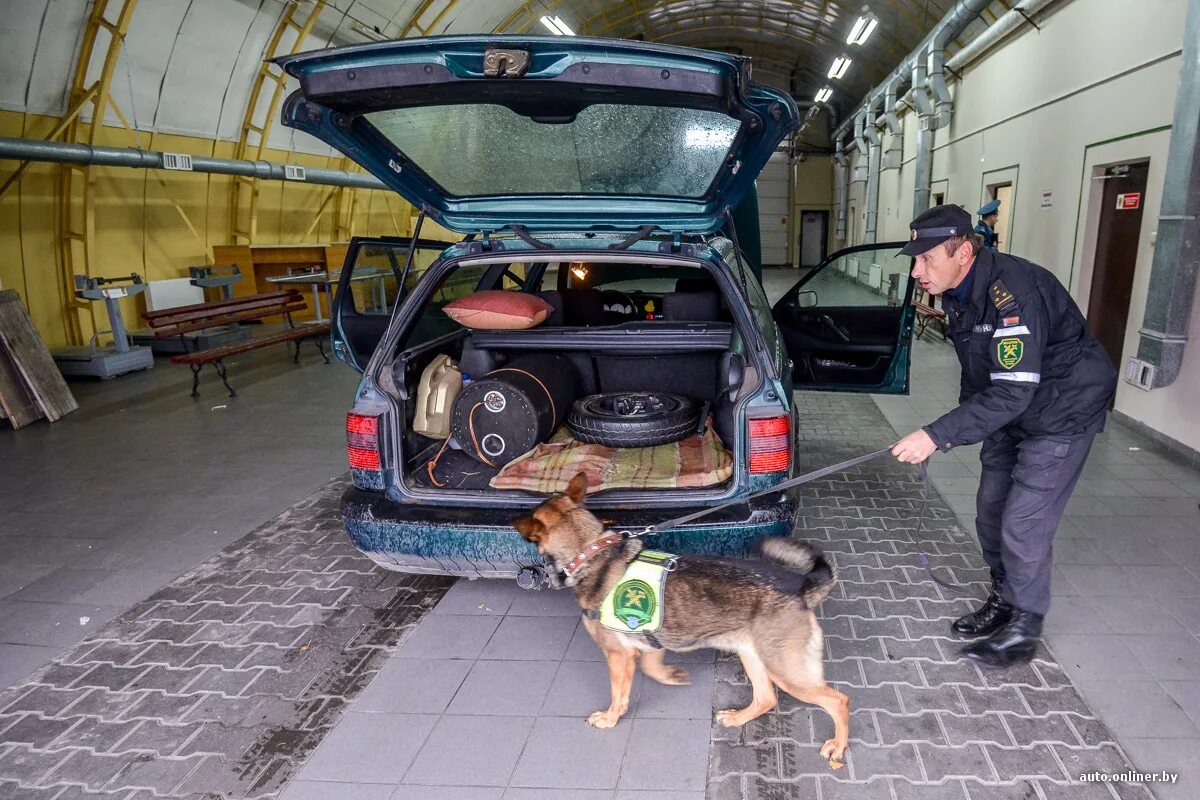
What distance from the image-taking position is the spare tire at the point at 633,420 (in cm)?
343

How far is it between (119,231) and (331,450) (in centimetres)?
707

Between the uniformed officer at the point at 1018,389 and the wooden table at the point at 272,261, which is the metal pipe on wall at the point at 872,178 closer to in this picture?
the wooden table at the point at 272,261

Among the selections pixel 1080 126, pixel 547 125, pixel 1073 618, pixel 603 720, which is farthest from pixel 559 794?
pixel 1080 126

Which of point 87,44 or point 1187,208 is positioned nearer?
point 1187,208

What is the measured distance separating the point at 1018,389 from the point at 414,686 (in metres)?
2.52

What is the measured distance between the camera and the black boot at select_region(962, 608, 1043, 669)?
2775mm

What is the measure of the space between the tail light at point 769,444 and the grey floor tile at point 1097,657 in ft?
4.50

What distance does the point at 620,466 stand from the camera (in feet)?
10.7

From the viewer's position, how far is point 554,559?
2.40 meters

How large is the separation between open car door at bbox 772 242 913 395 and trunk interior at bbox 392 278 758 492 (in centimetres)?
109

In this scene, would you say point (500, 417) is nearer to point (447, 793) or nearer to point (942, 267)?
point (447, 793)

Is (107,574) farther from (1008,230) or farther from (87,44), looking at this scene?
(1008,230)

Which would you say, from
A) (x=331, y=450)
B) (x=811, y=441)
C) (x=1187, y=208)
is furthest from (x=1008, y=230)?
(x=331, y=450)

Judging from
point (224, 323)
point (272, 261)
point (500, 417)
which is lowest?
point (224, 323)
